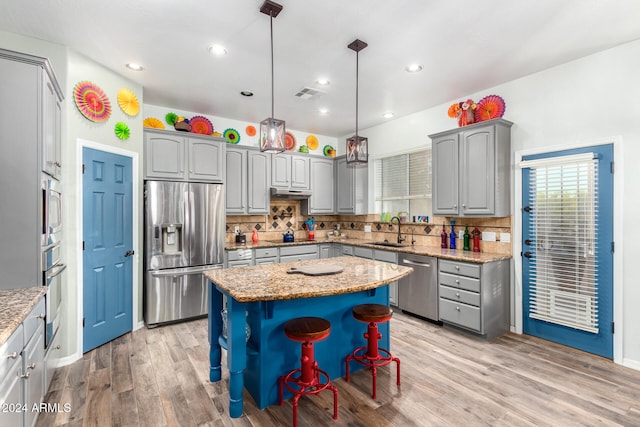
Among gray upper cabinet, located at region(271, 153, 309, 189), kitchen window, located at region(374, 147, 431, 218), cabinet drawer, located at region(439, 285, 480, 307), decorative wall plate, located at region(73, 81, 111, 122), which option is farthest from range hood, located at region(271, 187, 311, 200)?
cabinet drawer, located at region(439, 285, 480, 307)

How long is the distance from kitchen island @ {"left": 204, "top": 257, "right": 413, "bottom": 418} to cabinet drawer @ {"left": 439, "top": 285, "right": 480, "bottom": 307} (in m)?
1.13

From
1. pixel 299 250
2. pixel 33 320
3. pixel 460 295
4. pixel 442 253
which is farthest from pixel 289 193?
pixel 33 320

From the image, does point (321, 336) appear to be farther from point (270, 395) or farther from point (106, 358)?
point (106, 358)

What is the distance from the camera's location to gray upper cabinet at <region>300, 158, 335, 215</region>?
5531 mm

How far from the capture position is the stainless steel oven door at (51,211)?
2.13m

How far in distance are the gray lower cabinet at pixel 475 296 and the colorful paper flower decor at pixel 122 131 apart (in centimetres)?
384

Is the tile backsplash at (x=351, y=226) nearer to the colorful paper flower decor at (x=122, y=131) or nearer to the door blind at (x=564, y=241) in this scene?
the door blind at (x=564, y=241)

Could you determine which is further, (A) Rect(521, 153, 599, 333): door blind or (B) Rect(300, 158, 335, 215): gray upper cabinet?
(B) Rect(300, 158, 335, 215): gray upper cabinet

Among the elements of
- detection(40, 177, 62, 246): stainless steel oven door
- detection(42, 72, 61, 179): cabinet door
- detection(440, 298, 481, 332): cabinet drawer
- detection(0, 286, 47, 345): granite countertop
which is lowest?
detection(440, 298, 481, 332): cabinet drawer

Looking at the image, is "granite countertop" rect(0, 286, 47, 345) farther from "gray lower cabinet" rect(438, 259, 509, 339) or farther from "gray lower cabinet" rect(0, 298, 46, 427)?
"gray lower cabinet" rect(438, 259, 509, 339)

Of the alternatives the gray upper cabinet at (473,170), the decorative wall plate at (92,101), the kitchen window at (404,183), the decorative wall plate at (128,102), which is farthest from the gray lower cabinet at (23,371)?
the kitchen window at (404,183)

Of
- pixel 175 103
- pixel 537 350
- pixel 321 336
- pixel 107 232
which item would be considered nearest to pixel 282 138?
pixel 321 336

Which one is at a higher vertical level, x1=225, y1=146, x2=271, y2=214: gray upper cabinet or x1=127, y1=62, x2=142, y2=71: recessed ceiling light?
x1=127, y1=62, x2=142, y2=71: recessed ceiling light

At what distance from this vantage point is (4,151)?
6.48ft
